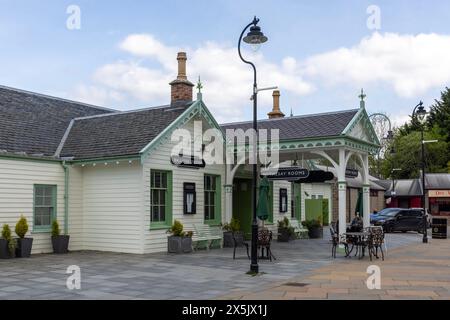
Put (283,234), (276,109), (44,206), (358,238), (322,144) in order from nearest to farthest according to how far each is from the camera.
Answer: (358,238)
(44,206)
(322,144)
(283,234)
(276,109)

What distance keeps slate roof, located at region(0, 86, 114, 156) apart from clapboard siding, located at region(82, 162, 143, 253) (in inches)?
72.4

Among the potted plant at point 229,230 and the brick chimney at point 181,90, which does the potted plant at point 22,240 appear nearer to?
the brick chimney at point 181,90

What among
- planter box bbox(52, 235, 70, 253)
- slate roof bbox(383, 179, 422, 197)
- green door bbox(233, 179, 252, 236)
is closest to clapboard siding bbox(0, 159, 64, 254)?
planter box bbox(52, 235, 70, 253)

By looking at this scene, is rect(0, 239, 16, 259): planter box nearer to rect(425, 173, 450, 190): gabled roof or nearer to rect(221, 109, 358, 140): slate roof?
rect(221, 109, 358, 140): slate roof

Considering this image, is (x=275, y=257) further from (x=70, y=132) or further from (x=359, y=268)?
(x=70, y=132)

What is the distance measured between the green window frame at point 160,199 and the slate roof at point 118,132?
1205 millimetres

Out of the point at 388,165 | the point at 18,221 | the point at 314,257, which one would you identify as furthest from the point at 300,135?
the point at 388,165

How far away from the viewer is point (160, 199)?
17484 mm

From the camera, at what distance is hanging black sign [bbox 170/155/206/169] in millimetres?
17906

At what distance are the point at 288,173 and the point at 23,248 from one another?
27.8 ft

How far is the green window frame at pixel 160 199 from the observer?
17125mm

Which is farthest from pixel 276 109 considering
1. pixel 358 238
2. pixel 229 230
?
pixel 358 238

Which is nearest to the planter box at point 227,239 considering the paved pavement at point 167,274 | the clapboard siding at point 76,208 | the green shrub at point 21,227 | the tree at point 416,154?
the paved pavement at point 167,274

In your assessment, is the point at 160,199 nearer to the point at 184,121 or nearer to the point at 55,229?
the point at 184,121
